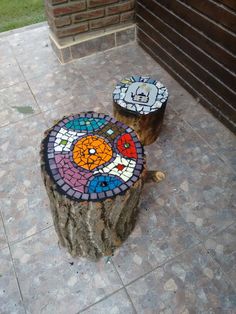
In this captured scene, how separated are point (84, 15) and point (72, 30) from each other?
8.8 inches

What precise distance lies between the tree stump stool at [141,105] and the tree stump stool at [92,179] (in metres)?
0.52

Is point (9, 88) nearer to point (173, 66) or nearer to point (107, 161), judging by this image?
point (173, 66)

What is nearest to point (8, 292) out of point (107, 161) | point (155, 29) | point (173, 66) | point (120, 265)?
point (120, 265)

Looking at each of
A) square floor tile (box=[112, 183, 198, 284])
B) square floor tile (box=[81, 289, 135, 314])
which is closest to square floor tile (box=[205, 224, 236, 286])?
square floor tile (box=[112, 183, 198, 284])

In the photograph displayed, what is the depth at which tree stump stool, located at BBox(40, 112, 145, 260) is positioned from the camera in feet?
6.58

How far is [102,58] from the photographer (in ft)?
13.8

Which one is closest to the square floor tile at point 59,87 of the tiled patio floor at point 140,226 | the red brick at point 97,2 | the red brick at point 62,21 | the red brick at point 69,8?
the tiled patio floor at point 140,226

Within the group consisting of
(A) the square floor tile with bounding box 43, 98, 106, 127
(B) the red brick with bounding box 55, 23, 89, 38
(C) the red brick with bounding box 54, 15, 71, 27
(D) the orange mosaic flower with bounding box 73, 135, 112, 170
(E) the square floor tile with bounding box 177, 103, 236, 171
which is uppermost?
(C) the red brick with bounding box 54, 15, 71, 27

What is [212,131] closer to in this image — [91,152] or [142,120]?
[142,120]

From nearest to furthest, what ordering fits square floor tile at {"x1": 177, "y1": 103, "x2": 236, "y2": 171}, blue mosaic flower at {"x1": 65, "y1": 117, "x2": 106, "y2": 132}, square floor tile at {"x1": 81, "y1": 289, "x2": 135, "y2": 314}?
square floor tile at {"x1": 81, "y1": 289, "x2": 135, "y2": 314} → blue mosaic flower at {"x1": 65, "y1": 117, "x2": 106, "y2": 132} → square floor tile at {"x1": 177, "y1": 103, "x2": 236, "y2": 171}

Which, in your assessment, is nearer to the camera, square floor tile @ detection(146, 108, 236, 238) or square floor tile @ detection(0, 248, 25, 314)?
square floor tile @ detection(0, 248, 25, 314)

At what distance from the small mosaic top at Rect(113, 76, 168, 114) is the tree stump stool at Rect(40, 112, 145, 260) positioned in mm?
539

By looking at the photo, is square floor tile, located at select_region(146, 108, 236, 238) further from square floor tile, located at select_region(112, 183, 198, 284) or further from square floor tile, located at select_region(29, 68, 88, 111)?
square floor tile, located at select_region(29, 68, 88, 111)

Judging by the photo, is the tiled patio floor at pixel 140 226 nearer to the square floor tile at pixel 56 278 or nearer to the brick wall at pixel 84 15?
the square floor tile at pixel 56 278
